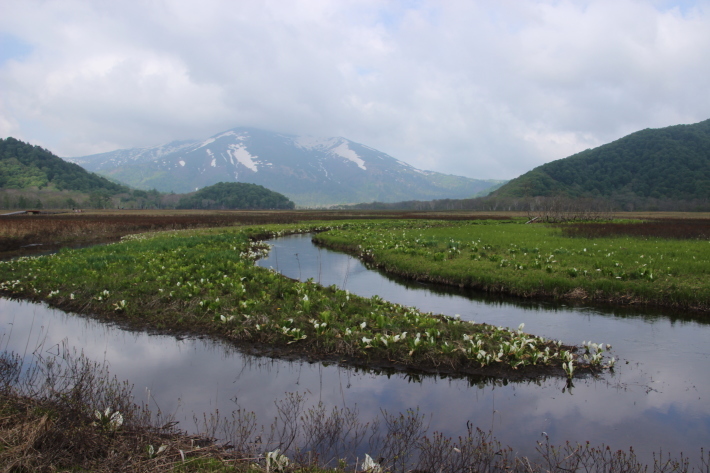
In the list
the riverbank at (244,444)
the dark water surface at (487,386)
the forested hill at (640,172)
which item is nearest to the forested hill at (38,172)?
the forested hill at (640,172)

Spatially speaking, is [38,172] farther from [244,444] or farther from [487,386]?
[487,386]

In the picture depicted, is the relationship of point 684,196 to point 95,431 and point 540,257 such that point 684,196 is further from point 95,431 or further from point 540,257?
point 95,431

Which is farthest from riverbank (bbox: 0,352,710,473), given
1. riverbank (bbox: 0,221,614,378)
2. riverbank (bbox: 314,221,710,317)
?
riverbank (bbox: 314,221,710,317)

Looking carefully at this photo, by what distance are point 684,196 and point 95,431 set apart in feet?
599

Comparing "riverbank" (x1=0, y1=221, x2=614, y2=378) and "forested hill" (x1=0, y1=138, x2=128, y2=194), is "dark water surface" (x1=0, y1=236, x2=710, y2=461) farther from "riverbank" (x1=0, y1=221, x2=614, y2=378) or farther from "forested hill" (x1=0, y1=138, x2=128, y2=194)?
"forested hill" (x1=0, y1=138, x2=128, y2=194)

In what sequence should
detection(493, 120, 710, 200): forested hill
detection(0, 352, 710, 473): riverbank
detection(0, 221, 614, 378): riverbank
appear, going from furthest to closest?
detection(493, 120, 710, 200): forested hill, detection(0, 221, 614, 378): riverbank, detection(0, 352, 710, 473): riverbank

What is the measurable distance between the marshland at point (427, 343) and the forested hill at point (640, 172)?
145455mm

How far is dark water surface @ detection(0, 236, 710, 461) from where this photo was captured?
715 centimetres

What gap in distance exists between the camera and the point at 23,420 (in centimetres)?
583

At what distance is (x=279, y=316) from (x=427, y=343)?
183 inches

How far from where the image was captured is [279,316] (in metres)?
12.1

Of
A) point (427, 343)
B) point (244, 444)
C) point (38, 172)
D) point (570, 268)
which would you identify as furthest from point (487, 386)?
point (38, 172)

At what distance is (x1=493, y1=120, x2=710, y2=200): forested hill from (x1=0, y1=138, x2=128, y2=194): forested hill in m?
188

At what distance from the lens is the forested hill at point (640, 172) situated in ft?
495
